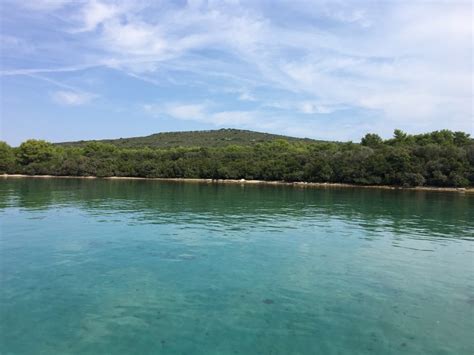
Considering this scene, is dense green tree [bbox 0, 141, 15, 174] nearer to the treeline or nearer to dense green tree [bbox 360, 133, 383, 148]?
the treeline

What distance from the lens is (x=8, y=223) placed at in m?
30.5

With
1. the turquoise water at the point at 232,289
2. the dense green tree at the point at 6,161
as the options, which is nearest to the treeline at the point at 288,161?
the dense green tree at the point at 6,161

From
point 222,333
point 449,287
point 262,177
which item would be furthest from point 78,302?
point 262,177

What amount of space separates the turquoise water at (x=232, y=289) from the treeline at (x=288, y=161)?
63.2 meters

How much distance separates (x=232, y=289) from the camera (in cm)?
1551

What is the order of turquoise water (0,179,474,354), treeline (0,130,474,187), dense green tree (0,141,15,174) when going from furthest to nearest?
1. dense green tree (0,141,15,174)
2. treeline (0,130,474,187)
3. turquoise water (0,179,474,354)

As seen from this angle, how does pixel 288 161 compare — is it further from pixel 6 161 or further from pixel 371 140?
pixel 6 161

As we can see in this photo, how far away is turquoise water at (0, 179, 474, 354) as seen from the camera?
1096 cm

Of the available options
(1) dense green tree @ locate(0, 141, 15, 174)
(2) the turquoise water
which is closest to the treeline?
(1) dense green tree @ locate(0, 141, 15, 174)

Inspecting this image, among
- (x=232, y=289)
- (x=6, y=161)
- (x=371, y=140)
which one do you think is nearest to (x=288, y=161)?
(x=371, y=140)

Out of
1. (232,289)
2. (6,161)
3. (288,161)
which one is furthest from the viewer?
(6,161)

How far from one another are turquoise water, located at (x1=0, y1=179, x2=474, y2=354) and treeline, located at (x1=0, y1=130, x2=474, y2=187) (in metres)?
63.2

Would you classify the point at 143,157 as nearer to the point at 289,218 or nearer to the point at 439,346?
the point at 289,218

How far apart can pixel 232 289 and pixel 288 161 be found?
9850 centimetres
